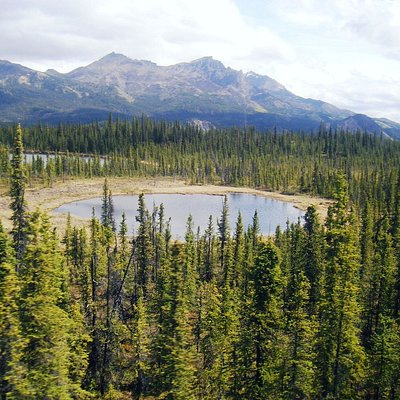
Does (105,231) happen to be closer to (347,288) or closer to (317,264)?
(317,264)

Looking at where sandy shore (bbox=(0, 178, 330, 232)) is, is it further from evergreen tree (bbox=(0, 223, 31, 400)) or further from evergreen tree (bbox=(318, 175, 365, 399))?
evergreen tree (bbox=(0, 223, 31, 400))

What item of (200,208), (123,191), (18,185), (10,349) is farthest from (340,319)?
(123,191)

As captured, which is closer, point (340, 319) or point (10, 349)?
point (10, 349)

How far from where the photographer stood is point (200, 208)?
144m

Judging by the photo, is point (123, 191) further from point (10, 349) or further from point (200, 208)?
point (10, 349)

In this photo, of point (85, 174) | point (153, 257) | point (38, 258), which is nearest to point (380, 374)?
point (38, 258)

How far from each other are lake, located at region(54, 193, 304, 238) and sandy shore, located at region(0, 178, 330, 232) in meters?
4.84

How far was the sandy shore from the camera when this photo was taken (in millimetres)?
142337

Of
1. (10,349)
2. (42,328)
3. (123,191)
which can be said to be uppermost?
(42,328)

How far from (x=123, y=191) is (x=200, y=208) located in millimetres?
38663

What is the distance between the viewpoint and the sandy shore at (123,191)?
142 meters

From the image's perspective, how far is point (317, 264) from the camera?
57562 millimetres

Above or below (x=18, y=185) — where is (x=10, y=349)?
below

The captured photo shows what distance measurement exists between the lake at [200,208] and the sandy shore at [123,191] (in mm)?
4837
